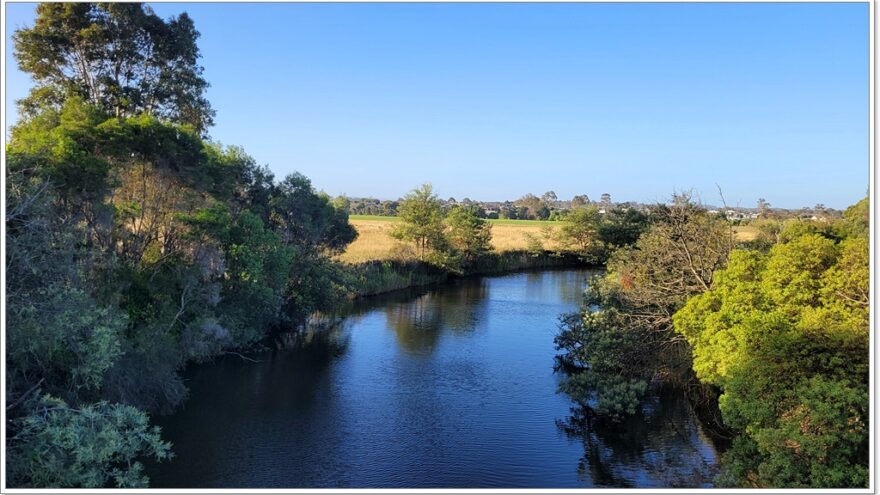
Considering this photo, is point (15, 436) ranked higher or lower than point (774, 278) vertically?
lower

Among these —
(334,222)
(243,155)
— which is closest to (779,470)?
(243,155)

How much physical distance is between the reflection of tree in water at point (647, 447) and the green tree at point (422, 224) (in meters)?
29.5

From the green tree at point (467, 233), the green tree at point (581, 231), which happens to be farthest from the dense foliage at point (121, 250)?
the green tree at point (581, 231)

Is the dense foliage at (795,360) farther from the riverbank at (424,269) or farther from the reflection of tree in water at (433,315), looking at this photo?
the riverbank at (424,269)

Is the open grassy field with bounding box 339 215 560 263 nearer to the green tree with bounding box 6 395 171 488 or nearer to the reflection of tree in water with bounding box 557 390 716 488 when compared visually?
the reflection of tree in water with bounding box 557 390 716 488

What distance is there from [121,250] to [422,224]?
95.5ft

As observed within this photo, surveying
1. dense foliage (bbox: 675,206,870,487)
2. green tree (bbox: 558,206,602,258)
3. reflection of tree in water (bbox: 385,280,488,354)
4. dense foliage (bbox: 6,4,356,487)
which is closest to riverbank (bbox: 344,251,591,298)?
green tree (bbox: 558,206,602,258)

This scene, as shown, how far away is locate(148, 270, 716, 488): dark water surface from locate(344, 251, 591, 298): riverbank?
1109cm

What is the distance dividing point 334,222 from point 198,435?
66.2 feet

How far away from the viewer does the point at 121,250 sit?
2130 centimetres

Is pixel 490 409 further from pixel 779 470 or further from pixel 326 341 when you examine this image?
pixel 326 341

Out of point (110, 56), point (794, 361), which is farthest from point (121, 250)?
point (794, 361)

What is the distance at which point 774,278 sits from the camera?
15.6 metres

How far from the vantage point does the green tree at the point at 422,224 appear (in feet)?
Result: 159
